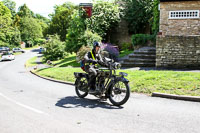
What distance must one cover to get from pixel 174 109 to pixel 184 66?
805cm

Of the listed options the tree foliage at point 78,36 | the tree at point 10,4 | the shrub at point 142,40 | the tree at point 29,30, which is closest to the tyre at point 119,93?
the shrub at point 142,40

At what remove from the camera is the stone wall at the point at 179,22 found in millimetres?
17312

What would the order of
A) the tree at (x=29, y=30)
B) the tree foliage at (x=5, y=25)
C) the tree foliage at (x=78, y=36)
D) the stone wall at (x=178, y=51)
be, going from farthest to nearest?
the tree at (x=29, y=30) → the tree foliage at (x=5, y=25) → the tree foliage at (x=78, y=36) → the stone wall at (x=178, y=51)

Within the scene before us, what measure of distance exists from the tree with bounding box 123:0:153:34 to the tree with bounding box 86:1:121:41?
1406 mm

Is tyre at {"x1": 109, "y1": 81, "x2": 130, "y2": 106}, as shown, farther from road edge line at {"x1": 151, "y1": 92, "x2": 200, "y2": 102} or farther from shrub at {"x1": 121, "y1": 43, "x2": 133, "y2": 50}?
shrub at {"x1": 121, "y1": 43, "x2": 133, "y2": 50}

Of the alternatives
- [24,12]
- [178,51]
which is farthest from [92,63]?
[24,12]

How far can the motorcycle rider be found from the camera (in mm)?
6777

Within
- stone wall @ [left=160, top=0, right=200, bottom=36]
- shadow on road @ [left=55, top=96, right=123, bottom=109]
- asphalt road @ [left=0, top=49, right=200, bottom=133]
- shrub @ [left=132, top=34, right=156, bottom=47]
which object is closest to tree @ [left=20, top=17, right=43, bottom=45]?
shrub @ [left=132, top=34, right=156, bottom=47]

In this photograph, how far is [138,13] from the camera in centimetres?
2770

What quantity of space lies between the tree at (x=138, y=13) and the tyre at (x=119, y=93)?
71.6 ft

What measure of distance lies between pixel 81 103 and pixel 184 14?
45.2 feet

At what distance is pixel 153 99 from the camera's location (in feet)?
24.0

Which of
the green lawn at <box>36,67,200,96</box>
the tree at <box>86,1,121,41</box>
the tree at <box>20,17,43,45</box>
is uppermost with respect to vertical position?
the tree at <box>20,17,43,45</box>

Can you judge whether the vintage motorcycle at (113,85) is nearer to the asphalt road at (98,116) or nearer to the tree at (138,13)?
→ the asphalt road at (98,116)
